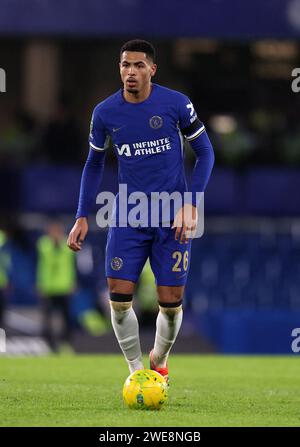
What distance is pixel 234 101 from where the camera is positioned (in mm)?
→ 29188

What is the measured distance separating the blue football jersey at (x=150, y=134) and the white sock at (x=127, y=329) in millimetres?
899

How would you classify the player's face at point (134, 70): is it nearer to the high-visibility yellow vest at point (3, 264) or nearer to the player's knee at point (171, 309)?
the player's knee at point (171, 309)

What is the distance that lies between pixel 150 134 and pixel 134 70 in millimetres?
488

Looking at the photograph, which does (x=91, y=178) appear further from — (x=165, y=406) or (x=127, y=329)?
(x=165, y=406)

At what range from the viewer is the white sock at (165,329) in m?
9.77

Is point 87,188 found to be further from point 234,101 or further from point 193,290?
point 234,101

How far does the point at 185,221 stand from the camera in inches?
364

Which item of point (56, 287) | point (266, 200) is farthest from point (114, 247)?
point (266, 200)

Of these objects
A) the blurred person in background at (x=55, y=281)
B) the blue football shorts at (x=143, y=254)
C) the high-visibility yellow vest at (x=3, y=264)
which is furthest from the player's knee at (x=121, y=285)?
the high-visibility yellow vest at (x=3, y=264)

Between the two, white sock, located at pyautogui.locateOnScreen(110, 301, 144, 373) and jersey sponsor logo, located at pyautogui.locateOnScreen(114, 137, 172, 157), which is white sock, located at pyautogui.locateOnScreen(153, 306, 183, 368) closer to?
white sock, located at pyautogui.locateOnScreen(110, 301, 144, 373)

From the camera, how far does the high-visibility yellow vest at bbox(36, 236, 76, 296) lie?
795 inches

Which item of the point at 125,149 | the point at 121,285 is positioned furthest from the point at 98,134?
the point at 121,285

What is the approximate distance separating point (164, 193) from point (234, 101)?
19843mm

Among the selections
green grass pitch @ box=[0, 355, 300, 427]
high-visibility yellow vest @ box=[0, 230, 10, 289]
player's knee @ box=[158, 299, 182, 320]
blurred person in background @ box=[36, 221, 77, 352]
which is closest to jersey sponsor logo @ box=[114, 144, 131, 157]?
player's knee @ box=[158, 299, 182, 320]
